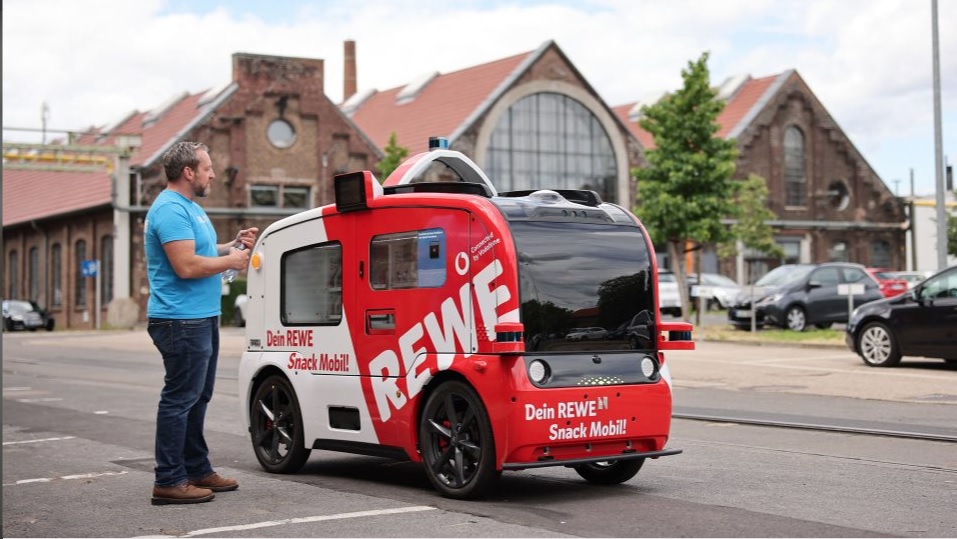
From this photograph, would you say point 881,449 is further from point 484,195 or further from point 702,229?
point 702,229

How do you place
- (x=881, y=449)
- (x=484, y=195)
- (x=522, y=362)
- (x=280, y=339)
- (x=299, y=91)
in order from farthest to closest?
(x=299, y=91)
(x=881, y=449)
(x=280, y=339)
(x=484, y=195)
(x=522, y=362)

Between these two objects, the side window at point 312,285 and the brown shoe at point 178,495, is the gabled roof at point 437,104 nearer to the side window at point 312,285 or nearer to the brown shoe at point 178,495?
the side window at point 312,285

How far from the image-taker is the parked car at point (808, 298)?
2875 cm

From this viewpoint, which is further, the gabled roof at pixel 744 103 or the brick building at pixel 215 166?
the gabled roof at pixel 744 103

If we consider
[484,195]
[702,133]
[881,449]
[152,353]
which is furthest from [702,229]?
[484,195]

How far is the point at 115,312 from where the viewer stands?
51562mm

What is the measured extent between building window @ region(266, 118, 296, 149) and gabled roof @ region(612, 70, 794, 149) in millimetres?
16544

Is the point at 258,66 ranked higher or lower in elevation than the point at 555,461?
higher

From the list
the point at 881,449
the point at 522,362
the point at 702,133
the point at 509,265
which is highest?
the point at 702,133

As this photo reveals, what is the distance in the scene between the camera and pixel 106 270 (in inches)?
2122

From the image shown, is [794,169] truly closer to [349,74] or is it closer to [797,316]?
[349,74]

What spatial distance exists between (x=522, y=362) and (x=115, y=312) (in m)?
46.5

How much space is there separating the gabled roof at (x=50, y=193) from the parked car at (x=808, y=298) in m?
31.3

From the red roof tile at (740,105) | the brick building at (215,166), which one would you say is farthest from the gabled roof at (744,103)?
the brick building at (215,166)
